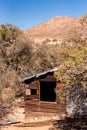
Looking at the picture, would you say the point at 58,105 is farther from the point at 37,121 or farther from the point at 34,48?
the point at 34,48

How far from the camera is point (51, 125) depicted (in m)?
19.6

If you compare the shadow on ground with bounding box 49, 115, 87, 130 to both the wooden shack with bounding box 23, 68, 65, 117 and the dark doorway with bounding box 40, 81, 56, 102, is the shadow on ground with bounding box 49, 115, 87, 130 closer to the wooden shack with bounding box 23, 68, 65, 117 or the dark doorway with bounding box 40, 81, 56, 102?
the wooden shack with bounding box 23, 68, 65, 117

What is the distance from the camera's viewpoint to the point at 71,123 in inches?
784

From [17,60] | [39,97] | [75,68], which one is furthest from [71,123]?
[17,60]

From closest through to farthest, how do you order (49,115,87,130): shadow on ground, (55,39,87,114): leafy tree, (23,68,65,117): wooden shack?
(55,39,87,114): leafy tree, (49,115,87,130): shadow on ground, (23,68,65,117): wooden shack

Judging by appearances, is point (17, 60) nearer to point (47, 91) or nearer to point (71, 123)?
point (47, 91)

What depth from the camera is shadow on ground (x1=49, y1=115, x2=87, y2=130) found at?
19080 millimetres

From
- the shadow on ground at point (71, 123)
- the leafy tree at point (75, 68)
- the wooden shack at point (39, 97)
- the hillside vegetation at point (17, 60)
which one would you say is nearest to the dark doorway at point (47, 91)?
the hillside vegetation at point (17, 60)

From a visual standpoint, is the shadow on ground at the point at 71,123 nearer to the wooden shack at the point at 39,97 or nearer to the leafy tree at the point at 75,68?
the wooden shack at the point at 39,97


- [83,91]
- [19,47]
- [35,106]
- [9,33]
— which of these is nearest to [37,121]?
[35,106]

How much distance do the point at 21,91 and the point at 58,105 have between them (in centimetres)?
781

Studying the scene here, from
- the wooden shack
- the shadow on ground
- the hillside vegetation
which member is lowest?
the shadow on ground

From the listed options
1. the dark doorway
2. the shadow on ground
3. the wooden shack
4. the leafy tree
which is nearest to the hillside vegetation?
the wooden shack

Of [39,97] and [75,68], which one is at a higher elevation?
[75,68]
